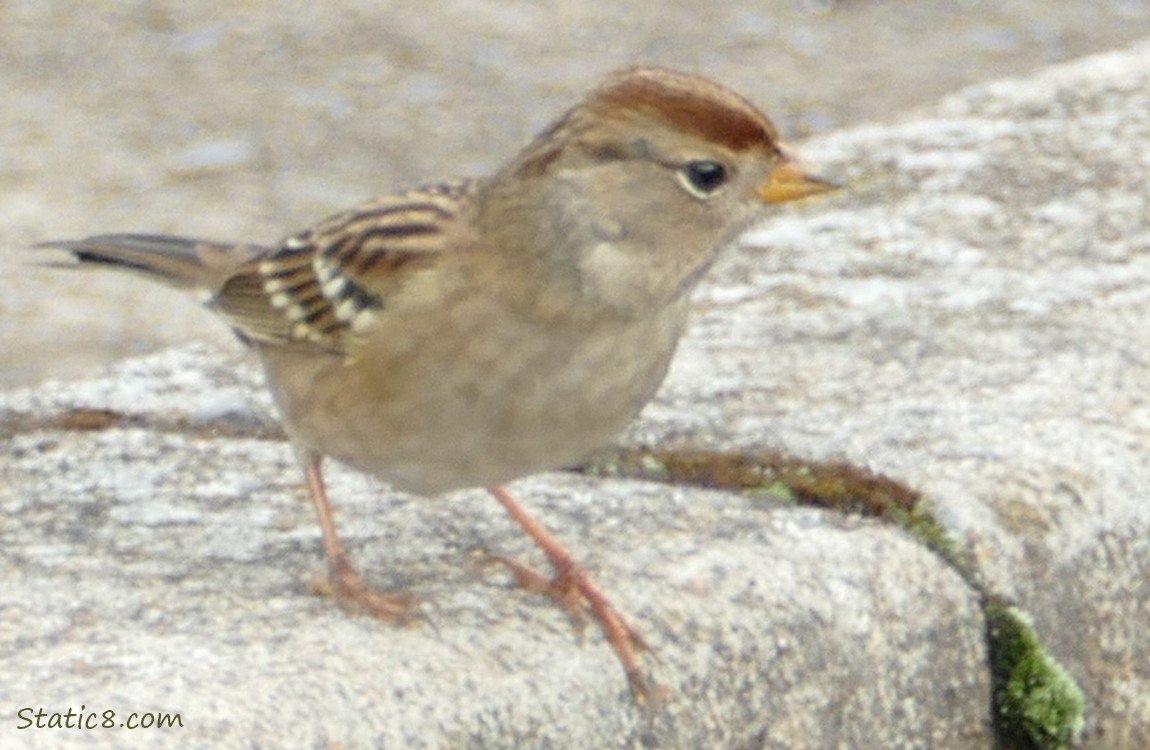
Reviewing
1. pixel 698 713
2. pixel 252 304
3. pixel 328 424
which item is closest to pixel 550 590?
pixel 698 713

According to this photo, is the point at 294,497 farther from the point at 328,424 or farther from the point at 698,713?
the point at 698,713

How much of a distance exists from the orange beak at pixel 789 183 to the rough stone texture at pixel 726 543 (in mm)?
386

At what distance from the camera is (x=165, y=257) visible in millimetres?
3857

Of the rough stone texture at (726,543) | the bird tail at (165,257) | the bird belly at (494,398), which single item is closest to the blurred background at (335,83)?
the bird tail at (165,257)

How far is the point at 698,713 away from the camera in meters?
2.74

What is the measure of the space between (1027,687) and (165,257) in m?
1.64

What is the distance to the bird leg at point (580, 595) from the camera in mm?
2695

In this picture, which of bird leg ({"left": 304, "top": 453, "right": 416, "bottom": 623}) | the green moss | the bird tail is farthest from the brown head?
the bird tail

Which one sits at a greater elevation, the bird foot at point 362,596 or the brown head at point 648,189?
the brown head at point 648,189

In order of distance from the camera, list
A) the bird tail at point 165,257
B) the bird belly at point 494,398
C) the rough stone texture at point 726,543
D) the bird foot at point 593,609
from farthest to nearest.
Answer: the bird tail at point 165,257 → the bird belly at point 494,398 → the bird foot at point 593,609 → the rough stone texture at point 726,543

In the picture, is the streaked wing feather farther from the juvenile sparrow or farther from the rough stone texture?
the rough stone texture

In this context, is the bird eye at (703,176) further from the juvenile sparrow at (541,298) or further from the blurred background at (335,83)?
the blurred background at (335,83)

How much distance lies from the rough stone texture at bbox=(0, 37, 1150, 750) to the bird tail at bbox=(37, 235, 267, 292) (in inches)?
5.4

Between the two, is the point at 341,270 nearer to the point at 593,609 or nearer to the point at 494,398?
the point at 494,398
